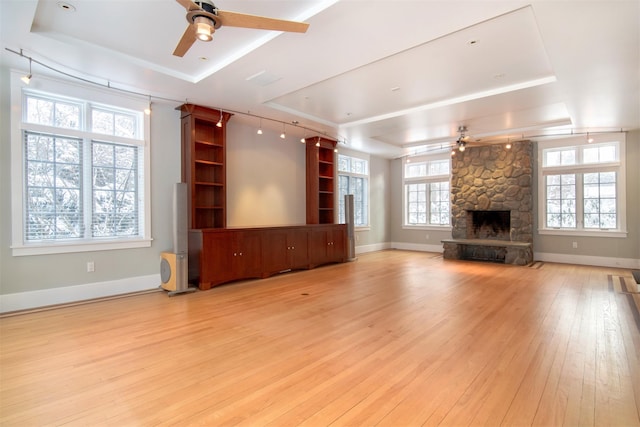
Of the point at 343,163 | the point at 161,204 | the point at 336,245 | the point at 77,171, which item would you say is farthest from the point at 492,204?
the point at 77,171

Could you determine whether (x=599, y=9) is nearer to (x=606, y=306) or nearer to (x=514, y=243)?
(x=606, y=306)

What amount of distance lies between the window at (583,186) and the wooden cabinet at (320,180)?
16.3 feet

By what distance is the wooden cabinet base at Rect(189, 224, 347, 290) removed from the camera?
16.8 feet

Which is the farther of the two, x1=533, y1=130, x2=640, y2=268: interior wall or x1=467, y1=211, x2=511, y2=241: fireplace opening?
x1=467, y1=211, x2=511, y2=241: fireplace opening

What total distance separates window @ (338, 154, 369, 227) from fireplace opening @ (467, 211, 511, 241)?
9.17ft

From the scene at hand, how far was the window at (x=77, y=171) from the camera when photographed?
13.3 feet

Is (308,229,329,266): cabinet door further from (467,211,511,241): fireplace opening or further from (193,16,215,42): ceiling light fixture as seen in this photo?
(193,16,215,42): ceiling light fixture

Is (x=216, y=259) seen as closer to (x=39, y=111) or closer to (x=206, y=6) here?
(x=39, y=111)

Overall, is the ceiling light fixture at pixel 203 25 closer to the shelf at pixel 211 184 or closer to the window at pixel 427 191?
the shelf at pixel 211 184

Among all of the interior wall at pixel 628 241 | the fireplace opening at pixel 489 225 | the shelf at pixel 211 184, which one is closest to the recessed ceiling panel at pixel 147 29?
the shelf at pixel 211 184

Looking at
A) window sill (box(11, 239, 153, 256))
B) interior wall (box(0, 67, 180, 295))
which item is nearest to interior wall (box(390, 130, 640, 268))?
interior wall (box(0, 67, 180, 295))

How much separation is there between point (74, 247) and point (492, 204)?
851 cm

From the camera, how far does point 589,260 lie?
7254mm

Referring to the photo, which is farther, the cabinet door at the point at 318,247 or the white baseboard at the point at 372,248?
the white baseboard at the point at 372,248
